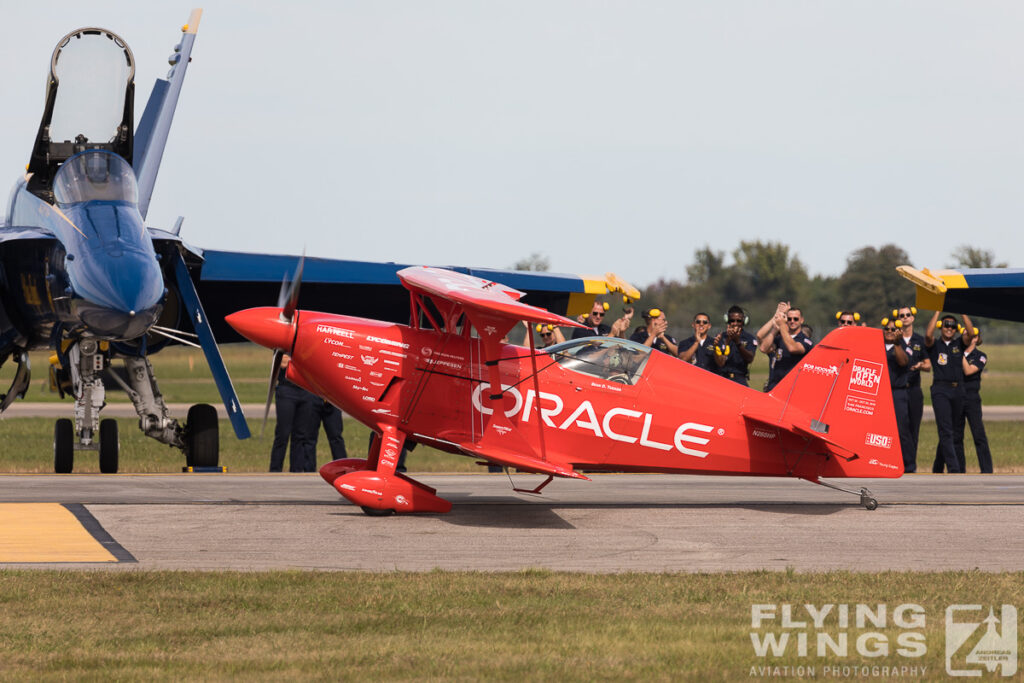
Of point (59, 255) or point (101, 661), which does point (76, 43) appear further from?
point (101, 661)

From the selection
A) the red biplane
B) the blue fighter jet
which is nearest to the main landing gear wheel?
the red biplane

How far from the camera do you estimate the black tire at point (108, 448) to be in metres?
15.7

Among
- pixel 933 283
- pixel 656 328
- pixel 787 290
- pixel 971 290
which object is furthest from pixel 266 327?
pixel 787 290

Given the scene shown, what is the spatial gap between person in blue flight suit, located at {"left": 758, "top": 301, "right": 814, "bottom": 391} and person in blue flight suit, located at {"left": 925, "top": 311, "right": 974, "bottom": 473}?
1.83 m

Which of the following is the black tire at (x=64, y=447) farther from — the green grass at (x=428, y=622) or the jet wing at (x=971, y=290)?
the jet wing at (x=971, y=290)

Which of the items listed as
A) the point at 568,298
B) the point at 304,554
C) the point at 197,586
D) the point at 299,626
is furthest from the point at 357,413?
the point at 568,298

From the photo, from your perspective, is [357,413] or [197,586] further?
[357,413]

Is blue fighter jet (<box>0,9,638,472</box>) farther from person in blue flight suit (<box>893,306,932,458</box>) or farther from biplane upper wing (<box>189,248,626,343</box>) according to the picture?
person in blue flight suit (<box>893,306,932,458</box>)

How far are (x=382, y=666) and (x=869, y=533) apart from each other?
19.9 feet

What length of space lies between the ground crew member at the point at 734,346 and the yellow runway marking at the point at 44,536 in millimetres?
8694

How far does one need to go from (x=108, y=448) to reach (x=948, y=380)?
11.3 meters

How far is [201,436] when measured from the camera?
16562 millimetres

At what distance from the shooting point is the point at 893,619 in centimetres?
765

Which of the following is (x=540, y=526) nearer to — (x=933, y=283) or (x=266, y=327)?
(x=266, y=327)
